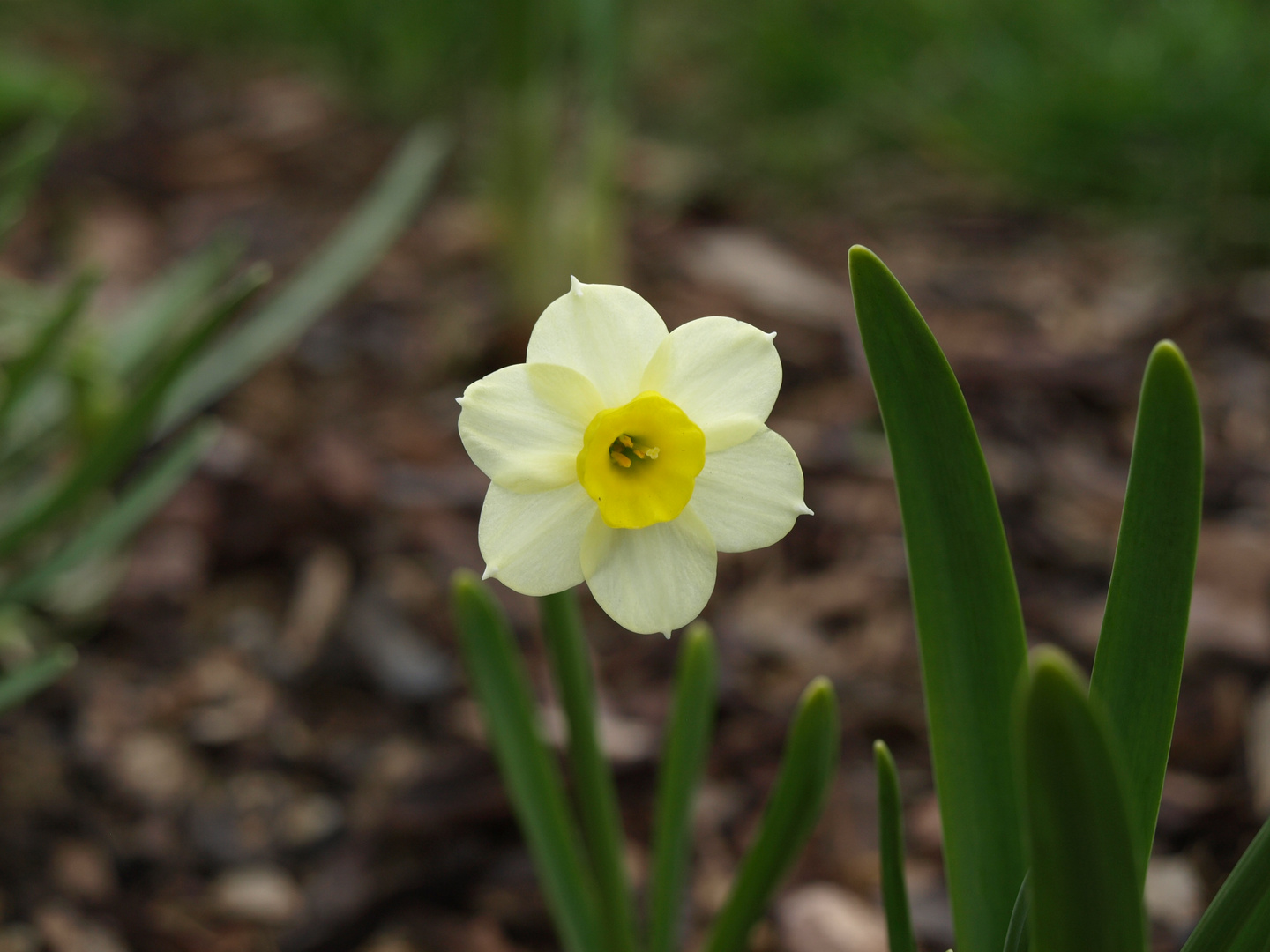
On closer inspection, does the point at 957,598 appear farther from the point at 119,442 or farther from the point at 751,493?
the point at 119,442

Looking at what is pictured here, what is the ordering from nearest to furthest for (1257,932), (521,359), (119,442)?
(1257,932)
(119,442)
(521,359)

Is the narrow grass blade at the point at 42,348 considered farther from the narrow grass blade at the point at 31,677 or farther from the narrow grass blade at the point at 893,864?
the narrow grass blade at the point at 893,864

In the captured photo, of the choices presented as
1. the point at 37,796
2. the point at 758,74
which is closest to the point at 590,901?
the point at 37,796

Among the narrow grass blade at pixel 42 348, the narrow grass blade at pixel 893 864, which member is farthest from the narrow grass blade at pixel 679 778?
the narrow grass blade at pixel 42 348

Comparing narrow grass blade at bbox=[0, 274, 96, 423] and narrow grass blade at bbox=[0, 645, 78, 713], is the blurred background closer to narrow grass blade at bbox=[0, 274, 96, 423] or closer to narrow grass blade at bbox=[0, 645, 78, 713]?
narrow grass blade at bbox=[0, 274, 96, 423]

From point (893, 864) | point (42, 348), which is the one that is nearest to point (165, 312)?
point (42, 348)

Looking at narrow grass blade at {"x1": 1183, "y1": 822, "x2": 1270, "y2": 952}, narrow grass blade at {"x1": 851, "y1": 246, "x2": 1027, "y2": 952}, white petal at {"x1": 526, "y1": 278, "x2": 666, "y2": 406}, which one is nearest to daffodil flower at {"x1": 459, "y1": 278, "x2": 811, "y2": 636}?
white petal at {"x1": 526, "y1": 278, "x2": 666, "y2": 406}

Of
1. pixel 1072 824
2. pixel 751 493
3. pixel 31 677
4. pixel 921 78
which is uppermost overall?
pixel 921 78
